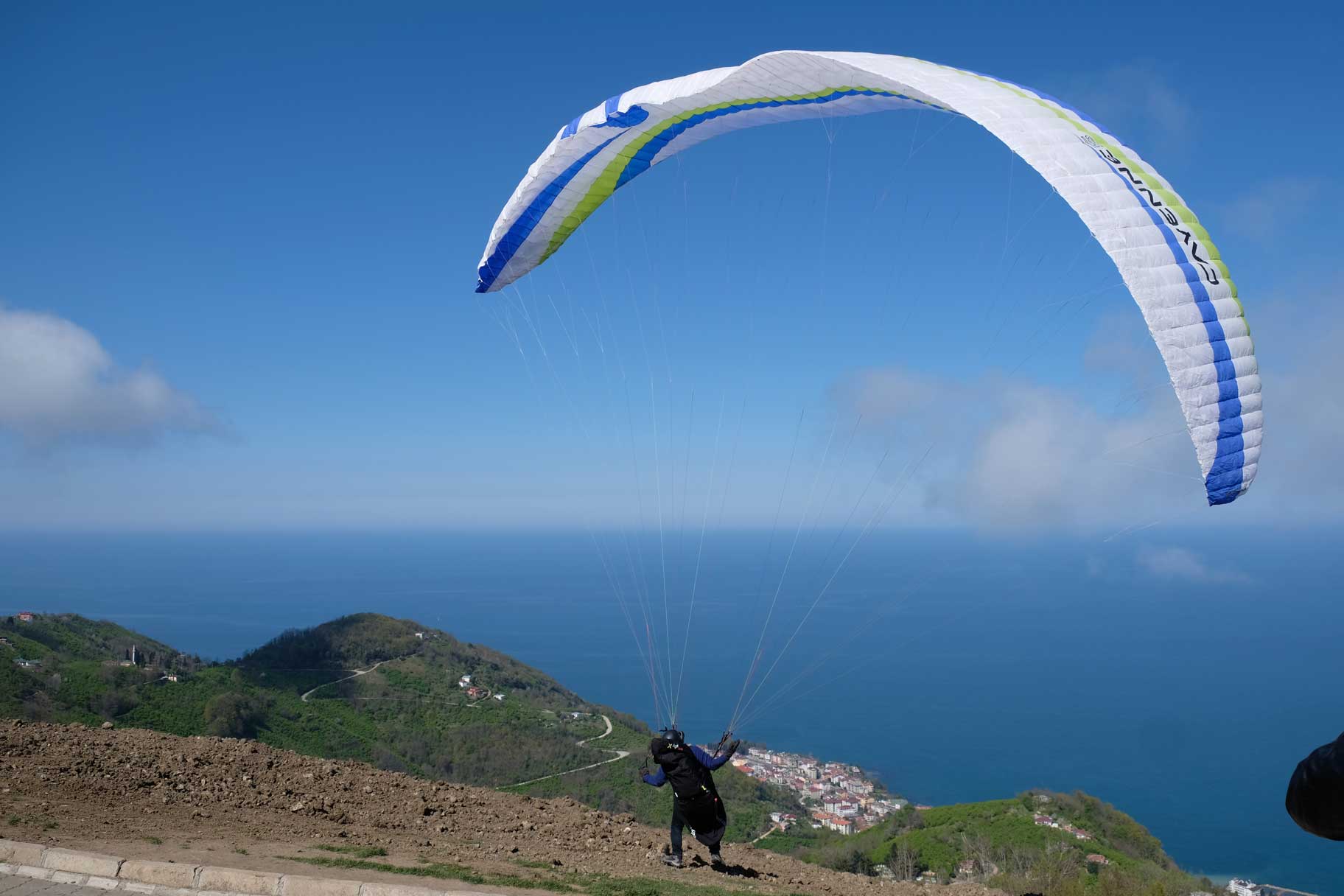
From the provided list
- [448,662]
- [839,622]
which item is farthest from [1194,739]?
[448,662]

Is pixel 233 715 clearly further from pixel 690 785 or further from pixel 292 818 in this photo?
pixel 690 785

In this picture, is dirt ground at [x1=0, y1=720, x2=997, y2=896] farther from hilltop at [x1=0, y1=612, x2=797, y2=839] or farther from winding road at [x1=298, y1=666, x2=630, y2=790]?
winding road at [x1=298, y1=666, x2=630, y2=790]

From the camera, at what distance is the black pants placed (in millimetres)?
7211

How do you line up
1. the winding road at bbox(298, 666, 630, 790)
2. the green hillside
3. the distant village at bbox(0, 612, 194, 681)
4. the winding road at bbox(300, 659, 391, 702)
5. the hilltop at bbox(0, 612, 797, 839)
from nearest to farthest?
the green hillside < the hilltop at bbox(0, 612, 797, 839) < the winding road at bbox(298, 666, 630, 790) < the distant village at bbox(0, 612, 194, 681) < the winding road at bbox(300, 659, 391, 702)

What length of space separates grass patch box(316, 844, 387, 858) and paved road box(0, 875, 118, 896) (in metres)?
1.65

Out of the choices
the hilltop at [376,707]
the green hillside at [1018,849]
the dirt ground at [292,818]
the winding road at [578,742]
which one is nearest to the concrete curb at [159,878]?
the dirt ground at [292,818]

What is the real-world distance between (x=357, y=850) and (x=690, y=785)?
284 centimetres

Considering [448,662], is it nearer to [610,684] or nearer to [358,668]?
[358,668]

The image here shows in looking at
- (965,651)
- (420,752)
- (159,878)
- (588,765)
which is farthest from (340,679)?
(965,651)

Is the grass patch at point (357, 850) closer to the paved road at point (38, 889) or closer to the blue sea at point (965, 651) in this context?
the paved road at point (38, 889)

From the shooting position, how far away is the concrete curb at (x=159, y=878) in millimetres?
5379

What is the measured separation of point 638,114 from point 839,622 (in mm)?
73468

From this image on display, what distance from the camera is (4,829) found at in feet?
19.5

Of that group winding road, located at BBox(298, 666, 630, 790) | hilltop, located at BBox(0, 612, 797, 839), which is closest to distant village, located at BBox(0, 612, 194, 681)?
hilltop, located at BBox(0, 612, 797, 839)
